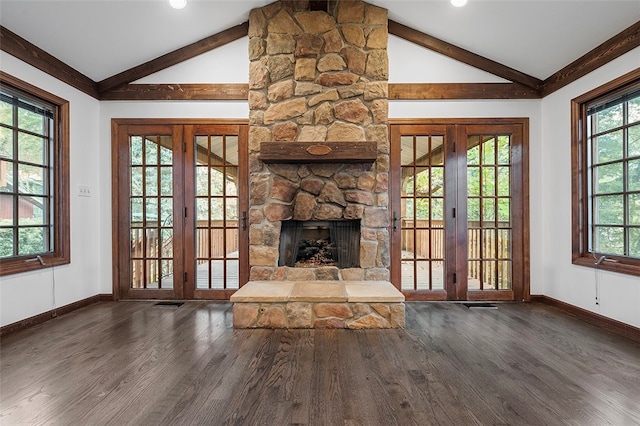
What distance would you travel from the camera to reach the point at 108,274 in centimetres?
399

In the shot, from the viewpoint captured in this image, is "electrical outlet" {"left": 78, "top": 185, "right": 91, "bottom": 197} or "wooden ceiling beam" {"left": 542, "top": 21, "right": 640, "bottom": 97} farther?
"electrical outlet" {"left": 78, "top": 185, "right": 91, "bottom": 197}

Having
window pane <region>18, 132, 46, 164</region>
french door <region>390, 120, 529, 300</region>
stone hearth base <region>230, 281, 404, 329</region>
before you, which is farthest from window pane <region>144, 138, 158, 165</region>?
french door <region>390, 120, 529, 300</region>

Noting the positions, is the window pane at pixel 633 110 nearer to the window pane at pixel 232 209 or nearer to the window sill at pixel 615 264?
the window sill at pixel 615 264

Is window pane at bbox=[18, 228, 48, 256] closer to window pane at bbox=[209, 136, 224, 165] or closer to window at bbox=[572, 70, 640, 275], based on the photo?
window pane at bbox=[209, 136, 224, 165]

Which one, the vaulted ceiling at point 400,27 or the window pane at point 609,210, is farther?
the window pane at point 609,210

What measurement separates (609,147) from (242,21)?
13.2 ft

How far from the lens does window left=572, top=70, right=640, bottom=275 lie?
2891 millimetres

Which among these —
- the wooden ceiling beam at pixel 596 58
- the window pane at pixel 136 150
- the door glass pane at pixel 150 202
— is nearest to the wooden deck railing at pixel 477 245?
the wooden ceiling beam at pixel 596 58

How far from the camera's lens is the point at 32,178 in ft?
10.5

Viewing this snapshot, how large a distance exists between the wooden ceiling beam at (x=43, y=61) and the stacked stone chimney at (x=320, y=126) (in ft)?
6.58

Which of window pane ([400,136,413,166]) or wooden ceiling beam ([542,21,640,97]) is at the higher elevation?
wooden ceiling beam ([542,21,640,97])

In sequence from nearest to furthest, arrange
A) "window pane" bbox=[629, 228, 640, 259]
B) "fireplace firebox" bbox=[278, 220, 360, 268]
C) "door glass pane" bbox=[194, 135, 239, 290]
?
1. "window pane" bbox=[629, 228, 640, 259]
2. "fireplace firebox" bbox=[278, 220, 360, 268]
3. "door glass pane" bbox=[194, 135, 239, 290]

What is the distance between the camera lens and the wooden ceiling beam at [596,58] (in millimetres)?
2754

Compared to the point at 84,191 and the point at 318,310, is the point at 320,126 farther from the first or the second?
the point at 84,191
